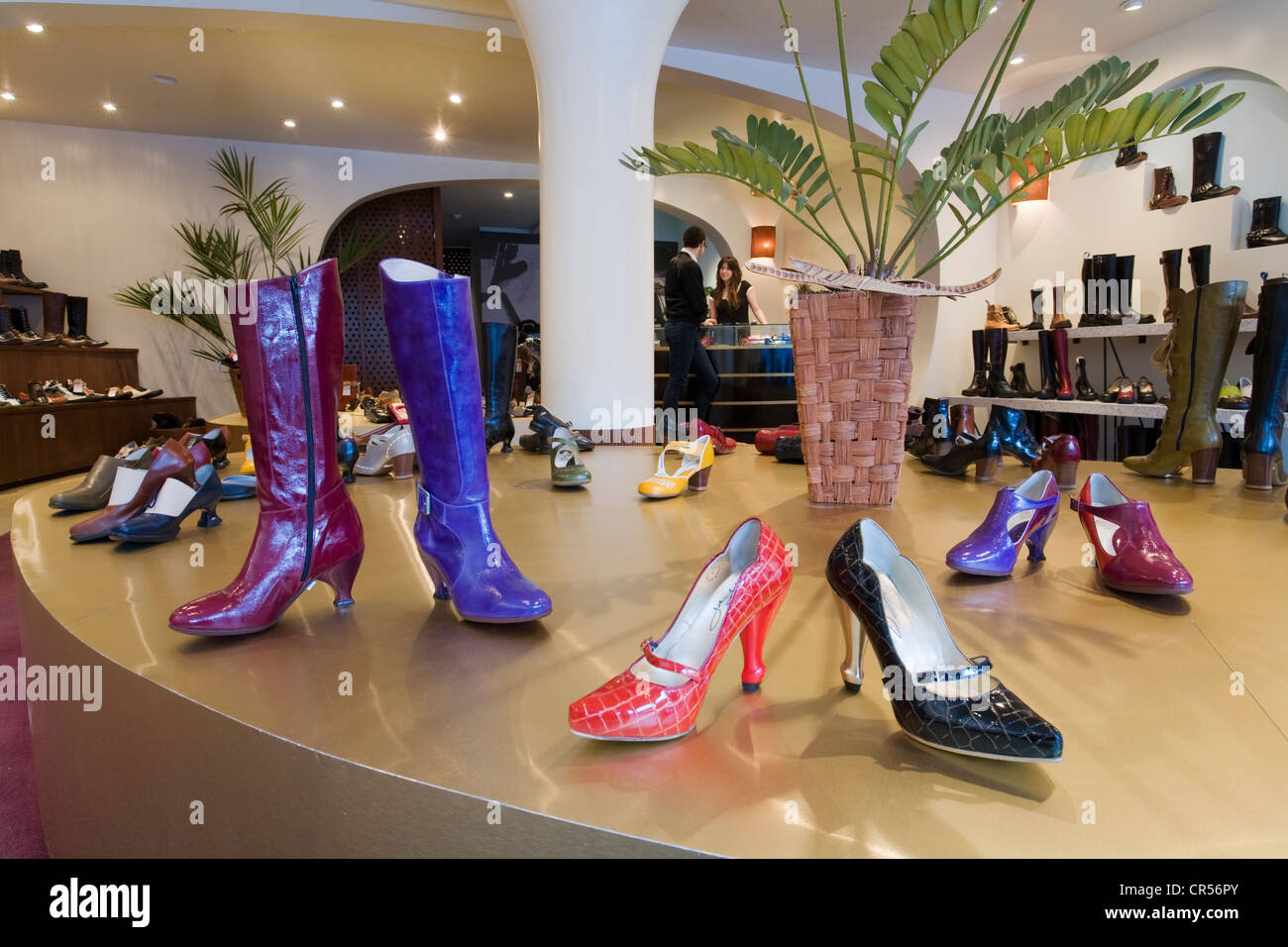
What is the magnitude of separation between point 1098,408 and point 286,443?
19.1 feet

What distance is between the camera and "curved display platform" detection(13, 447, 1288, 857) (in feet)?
2.08

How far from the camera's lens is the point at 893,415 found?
1885mm

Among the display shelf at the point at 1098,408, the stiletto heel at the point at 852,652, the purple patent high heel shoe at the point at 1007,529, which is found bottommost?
the stiletto heel at the point at 852,652

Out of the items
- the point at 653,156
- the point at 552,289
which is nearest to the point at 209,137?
the point at 552,289

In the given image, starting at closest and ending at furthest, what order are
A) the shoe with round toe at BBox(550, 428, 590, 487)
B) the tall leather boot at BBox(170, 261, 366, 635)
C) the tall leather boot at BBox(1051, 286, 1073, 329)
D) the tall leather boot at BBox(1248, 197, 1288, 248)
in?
the tall leather boot at BBox(170, 261, 366, 635)
the shoe with round toe at BBox(550, 428, 590, 487)
the tall leather boot at BBox(1248, 197, 1288, 248)
the tall leather boot at BBox(1051, 286, 1073, 329)

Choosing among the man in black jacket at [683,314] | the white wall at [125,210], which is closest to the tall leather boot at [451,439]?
the man in black jacket at [683,314]

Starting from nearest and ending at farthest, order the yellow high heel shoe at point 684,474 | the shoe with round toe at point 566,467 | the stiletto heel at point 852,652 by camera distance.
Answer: the stiletto heel at point 852,652 → the yellow high heel shoe at point 684,474 → the shoe with round toe at point 566,467

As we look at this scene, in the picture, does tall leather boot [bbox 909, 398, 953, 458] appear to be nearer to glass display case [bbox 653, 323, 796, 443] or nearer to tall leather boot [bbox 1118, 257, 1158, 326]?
glass display case [bbox 653, 323, 796, 443]

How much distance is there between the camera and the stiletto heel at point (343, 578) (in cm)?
116

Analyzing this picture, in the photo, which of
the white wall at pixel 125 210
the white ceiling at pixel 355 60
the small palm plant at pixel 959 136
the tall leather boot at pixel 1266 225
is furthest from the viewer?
the white wall at pixel 125 210

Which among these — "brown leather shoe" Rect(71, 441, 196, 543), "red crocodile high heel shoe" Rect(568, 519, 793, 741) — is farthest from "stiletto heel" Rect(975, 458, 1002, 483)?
"brown leather shoe" Rect(71, 441, 196, 543)

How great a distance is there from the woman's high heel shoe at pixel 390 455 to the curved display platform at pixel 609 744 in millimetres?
1183

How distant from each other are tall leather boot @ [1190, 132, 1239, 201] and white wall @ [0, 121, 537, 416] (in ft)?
28.9

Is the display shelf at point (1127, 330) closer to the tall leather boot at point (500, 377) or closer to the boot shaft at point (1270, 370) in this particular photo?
the boot shaft at point (1270, 370)
